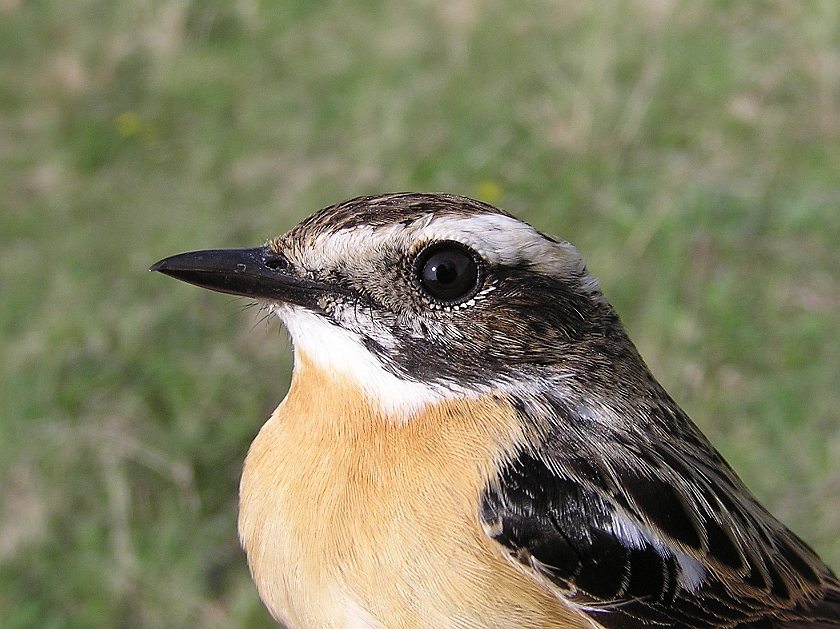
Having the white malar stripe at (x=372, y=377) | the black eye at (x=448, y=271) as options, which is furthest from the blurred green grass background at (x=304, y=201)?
the black eye at (x=448, y=271)

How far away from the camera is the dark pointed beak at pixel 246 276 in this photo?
234cm

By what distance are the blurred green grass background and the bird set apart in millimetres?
2312

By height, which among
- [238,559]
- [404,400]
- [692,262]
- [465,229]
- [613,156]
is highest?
[613,156]

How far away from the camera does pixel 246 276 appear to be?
7.77 ft

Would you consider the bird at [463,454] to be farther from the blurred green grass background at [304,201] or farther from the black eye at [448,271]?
the blurred green grass background at [304,201]

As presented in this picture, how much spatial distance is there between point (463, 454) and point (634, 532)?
0.46m

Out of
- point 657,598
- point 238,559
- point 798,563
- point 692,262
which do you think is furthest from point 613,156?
point 657,598

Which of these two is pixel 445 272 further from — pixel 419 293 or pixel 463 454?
pixel 463 454

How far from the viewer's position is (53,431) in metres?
4.95

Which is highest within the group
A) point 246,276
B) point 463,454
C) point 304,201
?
point 304,201

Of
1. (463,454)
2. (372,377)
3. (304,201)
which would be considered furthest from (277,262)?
(304,201)

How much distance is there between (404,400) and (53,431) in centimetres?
329

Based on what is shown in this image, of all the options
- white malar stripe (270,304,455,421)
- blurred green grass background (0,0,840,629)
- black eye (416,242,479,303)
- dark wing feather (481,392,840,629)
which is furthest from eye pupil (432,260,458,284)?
blurred green grass background (0,0,840,629)

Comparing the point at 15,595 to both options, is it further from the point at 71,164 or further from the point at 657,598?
the point at 71,164
